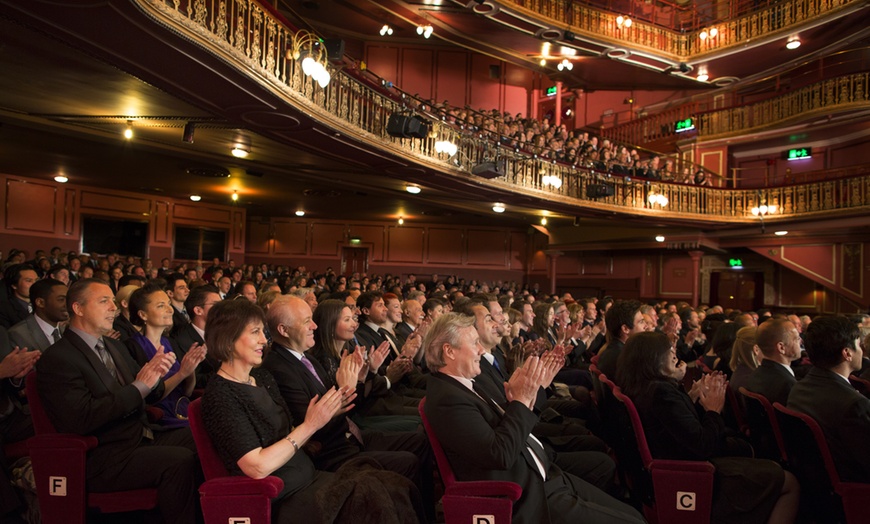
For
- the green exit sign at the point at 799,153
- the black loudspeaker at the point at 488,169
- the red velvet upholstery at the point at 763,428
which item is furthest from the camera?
the green exit sign at the point at 799,153

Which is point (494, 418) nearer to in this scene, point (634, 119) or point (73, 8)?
point (73, 8)

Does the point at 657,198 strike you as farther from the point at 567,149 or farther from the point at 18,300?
the point at 18,300

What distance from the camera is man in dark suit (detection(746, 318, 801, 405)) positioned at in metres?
3.21

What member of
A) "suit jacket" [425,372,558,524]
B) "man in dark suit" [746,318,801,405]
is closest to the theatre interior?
"suit jacket" [425,372,558,524]

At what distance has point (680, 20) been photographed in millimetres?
16844

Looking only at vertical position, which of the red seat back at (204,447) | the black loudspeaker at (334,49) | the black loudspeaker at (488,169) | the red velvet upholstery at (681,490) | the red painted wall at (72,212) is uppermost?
the black loudspeaker at (334,49)

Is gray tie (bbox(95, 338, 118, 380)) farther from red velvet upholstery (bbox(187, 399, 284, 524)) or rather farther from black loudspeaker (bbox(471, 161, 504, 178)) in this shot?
black loudspeaker (bbox(471, 161, 504, 178))

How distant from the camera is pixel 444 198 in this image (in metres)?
13.2

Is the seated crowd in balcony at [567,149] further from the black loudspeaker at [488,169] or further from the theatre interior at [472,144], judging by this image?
the black loudspeaker at [488,169]

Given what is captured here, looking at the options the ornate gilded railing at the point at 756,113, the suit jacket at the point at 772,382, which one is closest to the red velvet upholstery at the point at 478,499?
the suit jacket at the point at 772,382

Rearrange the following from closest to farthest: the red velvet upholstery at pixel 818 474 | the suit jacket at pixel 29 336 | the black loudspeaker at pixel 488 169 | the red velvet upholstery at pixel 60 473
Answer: the red velvet upholstery at pixel 60 473, the red velvet upholstery at pixel 818 474, the suit jacket at pixel 29 336, the black loudspeaker at pixel 488 169

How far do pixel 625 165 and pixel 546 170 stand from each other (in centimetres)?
319

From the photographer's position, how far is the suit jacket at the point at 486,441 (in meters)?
2.12

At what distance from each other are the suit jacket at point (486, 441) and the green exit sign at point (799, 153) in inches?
646
